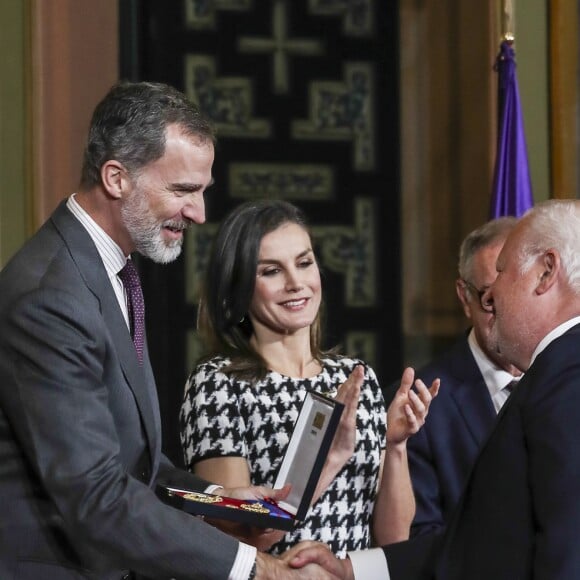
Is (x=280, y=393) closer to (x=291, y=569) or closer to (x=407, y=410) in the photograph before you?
(x=407, y=410)

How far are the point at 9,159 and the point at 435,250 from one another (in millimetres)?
2044

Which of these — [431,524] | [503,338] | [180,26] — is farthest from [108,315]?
[180,26]

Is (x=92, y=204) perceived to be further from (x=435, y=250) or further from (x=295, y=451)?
(x=435, y=250)

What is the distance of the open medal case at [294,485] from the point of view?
2.42 meters

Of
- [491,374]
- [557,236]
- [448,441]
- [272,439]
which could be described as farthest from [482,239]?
[557,236]

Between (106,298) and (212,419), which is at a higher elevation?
(106,298)

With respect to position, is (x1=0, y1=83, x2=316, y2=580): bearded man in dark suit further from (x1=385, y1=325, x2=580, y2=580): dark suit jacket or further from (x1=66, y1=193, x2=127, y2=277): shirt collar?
(x1=385, y1=325, x2=580, y2=580): dark suit jacket

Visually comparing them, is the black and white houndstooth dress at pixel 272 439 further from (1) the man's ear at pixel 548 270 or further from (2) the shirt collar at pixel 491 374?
(1) the man's ear at pixel 548 270

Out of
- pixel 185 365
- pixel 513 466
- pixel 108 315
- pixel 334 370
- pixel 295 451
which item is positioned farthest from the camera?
pixel 185 365

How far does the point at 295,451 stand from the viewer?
273 centimetres

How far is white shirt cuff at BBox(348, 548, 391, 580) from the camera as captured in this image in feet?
9.30

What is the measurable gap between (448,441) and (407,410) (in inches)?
15.9

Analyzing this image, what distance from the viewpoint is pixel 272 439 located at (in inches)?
116

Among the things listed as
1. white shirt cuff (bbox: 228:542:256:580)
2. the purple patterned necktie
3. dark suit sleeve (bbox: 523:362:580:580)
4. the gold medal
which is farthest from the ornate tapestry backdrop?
dark suit sleeve (bbox: 523:362:580:580)
